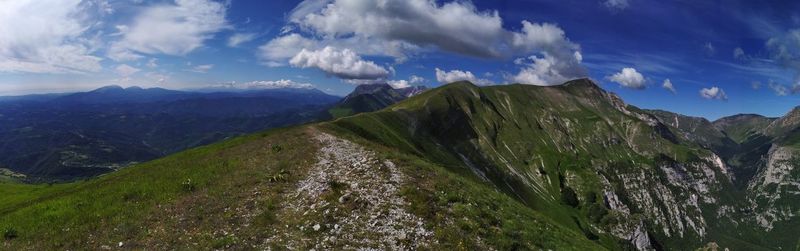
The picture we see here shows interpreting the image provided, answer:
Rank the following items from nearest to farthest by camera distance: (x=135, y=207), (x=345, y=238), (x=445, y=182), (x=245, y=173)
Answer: (x=345, y=238) < (x=135, y=207) < (x=445, y=182) < (x=245, y=173)

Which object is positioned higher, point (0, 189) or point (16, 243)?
point (16, 243)

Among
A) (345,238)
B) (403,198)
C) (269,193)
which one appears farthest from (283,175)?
(345,238)

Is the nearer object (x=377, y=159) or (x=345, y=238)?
(x=345, y=238)

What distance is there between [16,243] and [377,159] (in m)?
28.0

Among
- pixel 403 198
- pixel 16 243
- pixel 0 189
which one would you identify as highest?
pixel 403 198

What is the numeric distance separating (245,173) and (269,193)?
8082mm

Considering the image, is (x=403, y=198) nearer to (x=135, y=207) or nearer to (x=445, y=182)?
(x=445, y=182)

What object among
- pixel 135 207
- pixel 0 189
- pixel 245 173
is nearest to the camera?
pixel 135 207

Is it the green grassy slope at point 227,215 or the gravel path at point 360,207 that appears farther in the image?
the green grassy slope at point 227,215

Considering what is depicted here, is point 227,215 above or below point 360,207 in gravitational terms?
below

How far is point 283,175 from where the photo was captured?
40.4 meters

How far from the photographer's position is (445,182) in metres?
38.6

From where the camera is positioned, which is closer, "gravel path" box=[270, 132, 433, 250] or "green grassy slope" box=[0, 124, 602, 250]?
"gravel path" box=[270, 132, 433, 250]

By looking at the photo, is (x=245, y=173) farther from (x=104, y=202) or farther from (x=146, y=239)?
(x=146, y=239)
